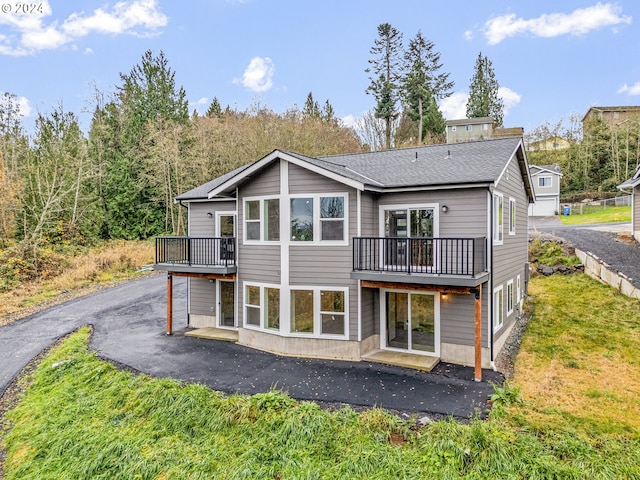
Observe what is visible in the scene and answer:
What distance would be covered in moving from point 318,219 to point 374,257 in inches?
74.8

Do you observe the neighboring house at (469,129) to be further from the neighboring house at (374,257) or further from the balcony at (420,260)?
the balcony at (420,260)

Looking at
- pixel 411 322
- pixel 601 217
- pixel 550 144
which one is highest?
pixel 550 144

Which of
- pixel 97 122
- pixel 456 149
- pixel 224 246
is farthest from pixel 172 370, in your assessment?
pixel 97 122

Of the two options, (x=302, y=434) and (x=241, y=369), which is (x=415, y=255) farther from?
(x=241, y=369)

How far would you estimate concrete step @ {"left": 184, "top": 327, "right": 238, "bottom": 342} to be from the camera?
12344 mm

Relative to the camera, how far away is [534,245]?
67.6 feet

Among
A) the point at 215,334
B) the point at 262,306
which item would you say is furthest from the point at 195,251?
the point at 262,306

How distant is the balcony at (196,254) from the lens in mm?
12109

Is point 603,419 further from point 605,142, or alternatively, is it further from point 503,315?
point 605,142

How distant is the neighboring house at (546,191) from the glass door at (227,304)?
34.0 m

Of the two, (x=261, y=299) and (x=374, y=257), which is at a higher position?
(x=374, y=257)

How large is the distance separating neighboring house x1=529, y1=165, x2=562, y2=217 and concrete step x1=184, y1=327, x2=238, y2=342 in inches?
1361

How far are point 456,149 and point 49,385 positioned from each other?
14.0 m

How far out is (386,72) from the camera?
38.7m
